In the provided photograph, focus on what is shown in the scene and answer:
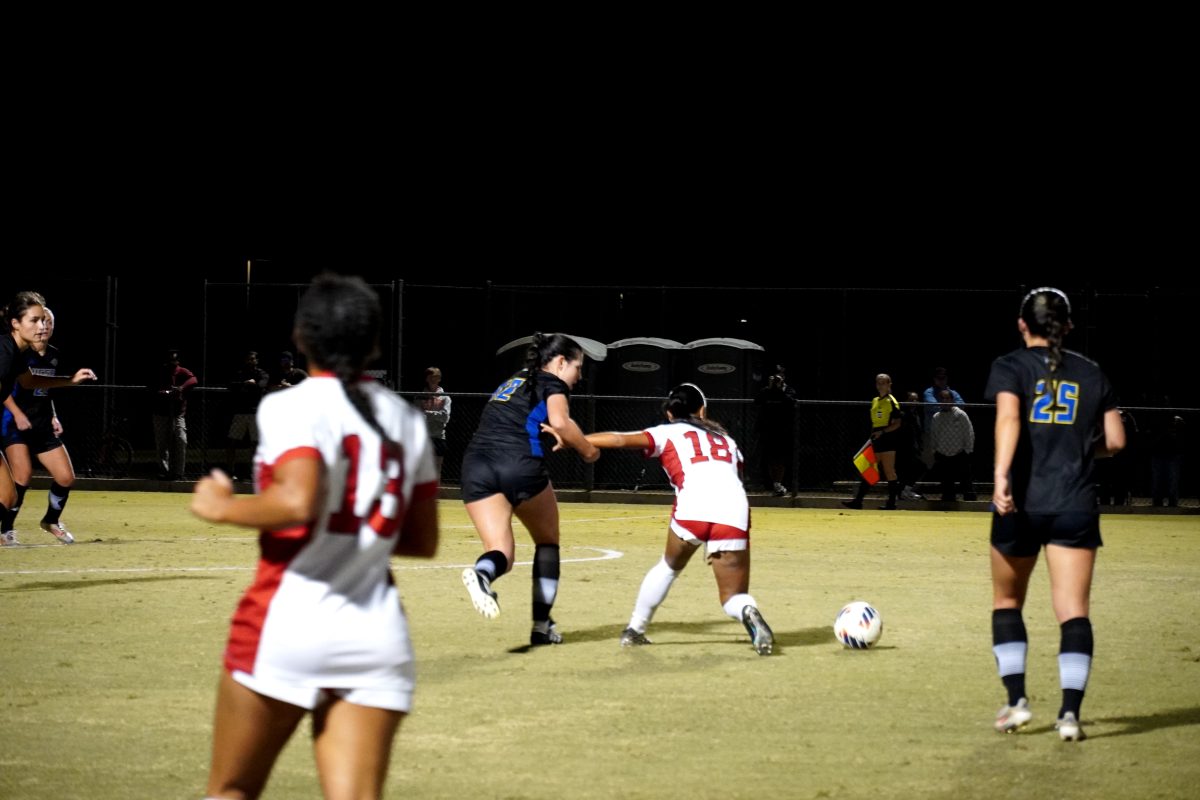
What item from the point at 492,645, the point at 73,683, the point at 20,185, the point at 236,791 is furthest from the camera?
the point at 20,185

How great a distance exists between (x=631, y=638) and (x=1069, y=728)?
10.8 ft

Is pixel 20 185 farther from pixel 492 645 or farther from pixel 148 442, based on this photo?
pixel 492 645

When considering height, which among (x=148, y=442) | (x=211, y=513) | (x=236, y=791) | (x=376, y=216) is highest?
(x=376, y=216)

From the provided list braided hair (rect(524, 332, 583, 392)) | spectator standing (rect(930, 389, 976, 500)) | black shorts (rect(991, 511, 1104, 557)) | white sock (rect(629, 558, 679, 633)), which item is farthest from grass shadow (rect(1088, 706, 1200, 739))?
spectator standing (rect(930, 389, 976, 500))

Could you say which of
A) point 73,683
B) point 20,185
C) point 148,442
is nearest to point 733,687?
point 73,683

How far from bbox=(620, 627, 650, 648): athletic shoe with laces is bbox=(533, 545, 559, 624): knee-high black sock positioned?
0.50m

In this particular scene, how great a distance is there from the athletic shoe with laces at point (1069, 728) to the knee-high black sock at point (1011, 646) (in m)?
0.22

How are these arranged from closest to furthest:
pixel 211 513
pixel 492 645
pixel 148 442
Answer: pixel 211 513, pixel 492 645, pixel 148 442

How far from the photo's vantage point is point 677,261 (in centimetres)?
4047

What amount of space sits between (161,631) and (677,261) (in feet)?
104

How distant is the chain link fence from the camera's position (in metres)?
23.7

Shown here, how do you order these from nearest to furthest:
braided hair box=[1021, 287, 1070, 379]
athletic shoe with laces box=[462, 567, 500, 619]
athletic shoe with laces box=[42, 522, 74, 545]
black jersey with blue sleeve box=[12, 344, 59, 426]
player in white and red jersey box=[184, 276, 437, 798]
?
1. player in white and red jersey box=[184, 276, 437, 798]
2. braided hair box=[1021, 287, 1070, 379]
3. athletic shoe with laces box=[462, 567, 500, 619]
4. black jersey with blue sleeve box=[12, 344, 59, 426]
5. athletic shoe with laces box=[42, 522, 74, 545]

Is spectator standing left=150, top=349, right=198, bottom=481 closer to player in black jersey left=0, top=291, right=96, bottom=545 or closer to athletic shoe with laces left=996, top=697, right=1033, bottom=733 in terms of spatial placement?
player in black jersey left=0, top=291, right=96, bottom=545

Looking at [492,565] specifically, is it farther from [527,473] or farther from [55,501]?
[55,501]
